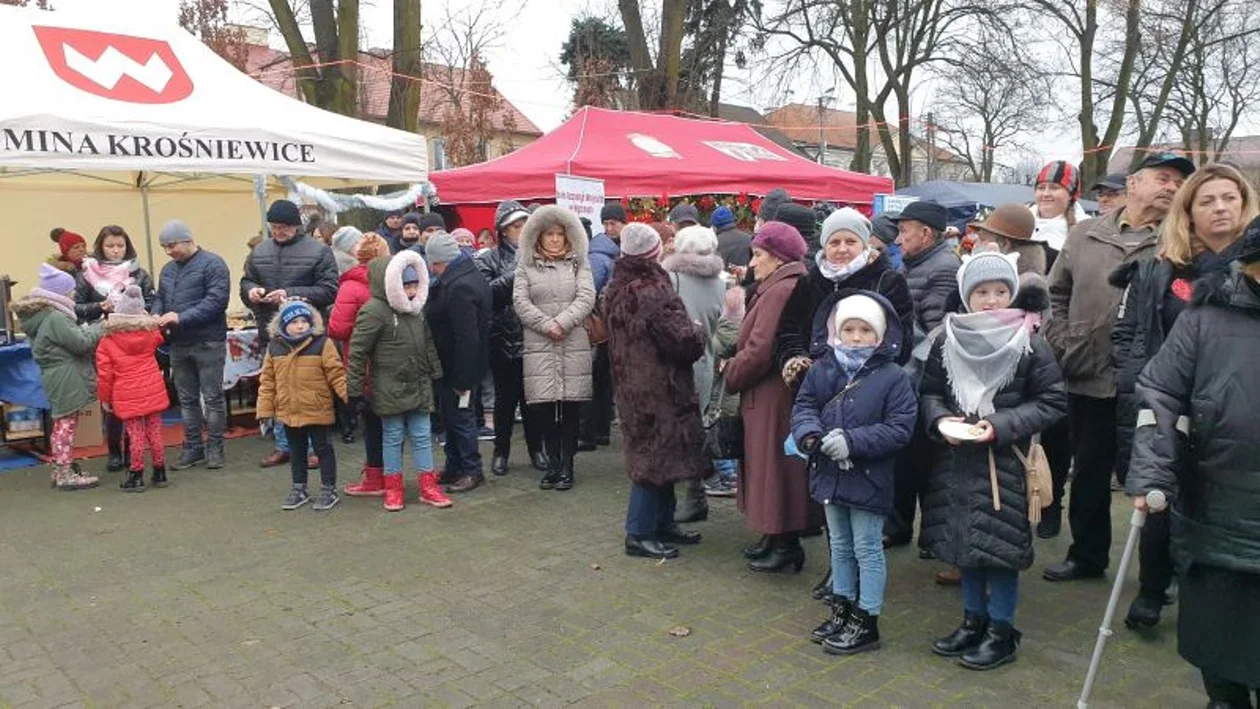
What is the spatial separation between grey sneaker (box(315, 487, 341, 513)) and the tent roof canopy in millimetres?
3119

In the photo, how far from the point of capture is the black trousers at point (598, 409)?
747cm

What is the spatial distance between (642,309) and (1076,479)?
228cm

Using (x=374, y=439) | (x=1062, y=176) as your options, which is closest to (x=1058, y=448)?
(x=1062, y=176)

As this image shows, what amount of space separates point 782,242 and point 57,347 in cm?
511

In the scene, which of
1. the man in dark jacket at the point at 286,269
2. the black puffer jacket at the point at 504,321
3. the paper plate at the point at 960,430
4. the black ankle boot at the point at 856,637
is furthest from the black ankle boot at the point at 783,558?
the man in dark jacket at the point at 286,269

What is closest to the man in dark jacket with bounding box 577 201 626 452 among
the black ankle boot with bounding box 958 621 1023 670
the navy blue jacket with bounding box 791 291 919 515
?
the navy blue jacket with bounding box 791 291 919 515

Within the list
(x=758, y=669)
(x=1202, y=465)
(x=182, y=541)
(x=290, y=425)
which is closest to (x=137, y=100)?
(x=290, y=425)

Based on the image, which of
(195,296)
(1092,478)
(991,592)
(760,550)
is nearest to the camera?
(991,592)

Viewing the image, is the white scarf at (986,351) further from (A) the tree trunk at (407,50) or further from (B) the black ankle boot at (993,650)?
(A) the tree trunk at (407,50)

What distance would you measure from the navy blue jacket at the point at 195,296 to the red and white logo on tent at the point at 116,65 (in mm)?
1520

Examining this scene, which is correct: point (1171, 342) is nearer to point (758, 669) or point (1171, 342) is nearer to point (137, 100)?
point (758, 669)

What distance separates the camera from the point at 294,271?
7.23 metres

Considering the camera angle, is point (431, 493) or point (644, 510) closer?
point (644, 510)

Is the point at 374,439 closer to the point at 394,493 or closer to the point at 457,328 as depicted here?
the point at 394,493
